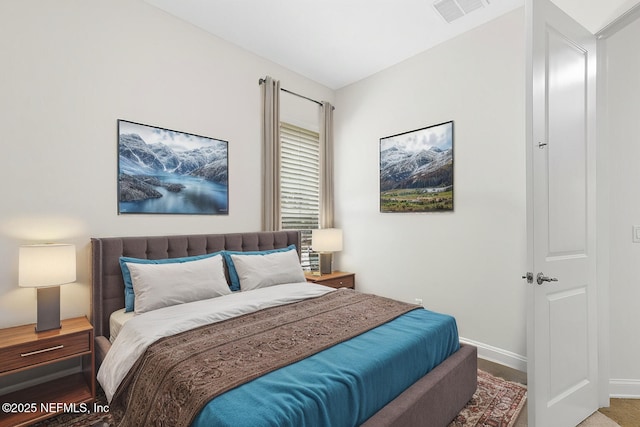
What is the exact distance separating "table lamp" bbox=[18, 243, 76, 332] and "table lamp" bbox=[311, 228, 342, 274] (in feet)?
8.00

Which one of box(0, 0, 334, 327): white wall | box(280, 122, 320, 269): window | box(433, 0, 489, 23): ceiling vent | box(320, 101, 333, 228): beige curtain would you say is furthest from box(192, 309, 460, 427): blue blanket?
box(433, 0, 489, 23): ceiling vent

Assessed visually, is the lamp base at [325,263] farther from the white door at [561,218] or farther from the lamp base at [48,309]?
the lamp base at [48,309]

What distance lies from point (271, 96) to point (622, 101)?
320cm

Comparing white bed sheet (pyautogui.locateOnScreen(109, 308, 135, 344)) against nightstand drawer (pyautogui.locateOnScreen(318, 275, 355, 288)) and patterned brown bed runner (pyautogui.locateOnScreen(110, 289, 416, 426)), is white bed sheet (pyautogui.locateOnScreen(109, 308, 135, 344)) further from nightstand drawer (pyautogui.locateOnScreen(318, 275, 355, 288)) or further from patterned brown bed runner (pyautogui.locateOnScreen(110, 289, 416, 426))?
nightstand drawer (pyautogui.locateOnScreen(318, 275, 355, 288))

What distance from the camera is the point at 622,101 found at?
226 cm

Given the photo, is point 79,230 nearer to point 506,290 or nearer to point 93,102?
point 93,102

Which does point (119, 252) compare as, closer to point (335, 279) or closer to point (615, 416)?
point (335, 279)

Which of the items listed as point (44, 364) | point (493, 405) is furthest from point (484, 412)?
point (44, 364)

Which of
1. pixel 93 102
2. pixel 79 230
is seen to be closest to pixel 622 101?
pixel 93 102

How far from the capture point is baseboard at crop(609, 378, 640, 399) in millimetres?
2244

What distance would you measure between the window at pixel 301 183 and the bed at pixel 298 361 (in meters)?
1.09

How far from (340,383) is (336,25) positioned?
10.3 ft

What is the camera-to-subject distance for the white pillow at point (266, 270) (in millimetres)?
2891

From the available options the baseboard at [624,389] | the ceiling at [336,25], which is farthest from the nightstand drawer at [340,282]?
the ceiling at [336,25]
